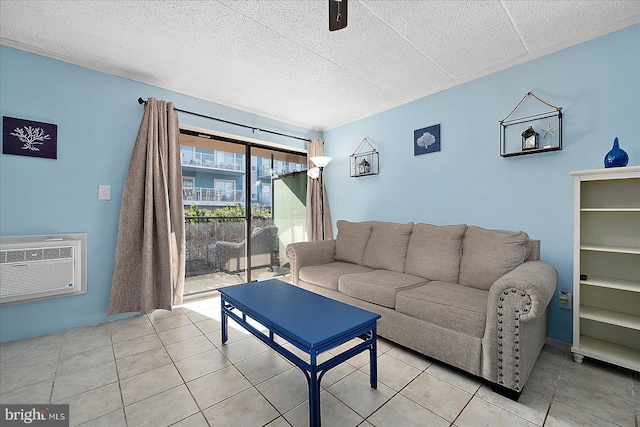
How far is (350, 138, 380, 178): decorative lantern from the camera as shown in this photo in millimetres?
3701

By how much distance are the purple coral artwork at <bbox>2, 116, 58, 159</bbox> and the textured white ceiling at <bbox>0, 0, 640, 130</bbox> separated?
638 millimetres

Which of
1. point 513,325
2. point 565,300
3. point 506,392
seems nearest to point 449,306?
point 513,325

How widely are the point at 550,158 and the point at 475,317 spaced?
1610 millimetres

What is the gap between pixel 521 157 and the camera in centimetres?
246

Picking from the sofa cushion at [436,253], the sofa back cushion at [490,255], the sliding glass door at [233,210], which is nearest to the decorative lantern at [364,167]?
the sliding glass door at [233,210]

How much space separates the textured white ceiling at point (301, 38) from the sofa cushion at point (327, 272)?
6.61ft

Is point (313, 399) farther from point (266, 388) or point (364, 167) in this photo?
point (364, 167)

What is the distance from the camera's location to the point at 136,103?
2.83m

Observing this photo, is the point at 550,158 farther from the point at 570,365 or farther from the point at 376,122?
the point at 376,122

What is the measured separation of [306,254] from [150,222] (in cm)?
165

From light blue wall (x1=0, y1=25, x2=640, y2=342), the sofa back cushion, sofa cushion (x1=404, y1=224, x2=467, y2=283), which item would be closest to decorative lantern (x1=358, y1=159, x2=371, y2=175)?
light blue wall (x1=0, y1=25, x2=640, y2=342)

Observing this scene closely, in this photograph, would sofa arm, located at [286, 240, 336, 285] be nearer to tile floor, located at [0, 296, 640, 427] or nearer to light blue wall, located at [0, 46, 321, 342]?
tile floor, located at [0, 296, 640, 427]

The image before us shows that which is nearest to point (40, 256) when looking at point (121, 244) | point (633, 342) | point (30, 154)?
point (121, 244)

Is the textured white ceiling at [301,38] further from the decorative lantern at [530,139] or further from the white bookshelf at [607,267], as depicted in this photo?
the white bookshelf at [607,267]
